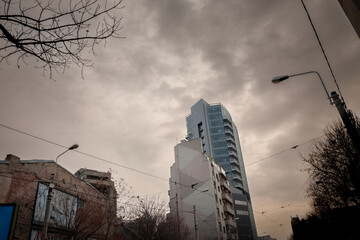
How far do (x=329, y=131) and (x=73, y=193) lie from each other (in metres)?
21.1

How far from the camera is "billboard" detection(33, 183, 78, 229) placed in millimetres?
16625

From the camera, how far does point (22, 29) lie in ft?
10.9

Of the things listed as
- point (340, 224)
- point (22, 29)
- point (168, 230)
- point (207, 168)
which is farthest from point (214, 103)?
point (22, 29)

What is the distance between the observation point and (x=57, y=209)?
18.1 metres

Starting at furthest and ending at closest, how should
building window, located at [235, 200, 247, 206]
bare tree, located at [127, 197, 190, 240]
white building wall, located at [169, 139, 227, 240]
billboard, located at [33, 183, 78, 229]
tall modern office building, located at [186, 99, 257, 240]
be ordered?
tall modern office building, located at [186, 99, 257, 240] → building window, located at [235, 200, 247, 206] → white building wall, located at [169, 139, 227, 240] → bare tree, located at [127, 197, 190, 240] → billboard, located at [33, 183, 78, 229]

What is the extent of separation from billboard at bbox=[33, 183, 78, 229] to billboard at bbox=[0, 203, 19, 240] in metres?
1.83

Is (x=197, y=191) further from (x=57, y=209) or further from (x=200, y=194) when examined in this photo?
(x=57, y=209)

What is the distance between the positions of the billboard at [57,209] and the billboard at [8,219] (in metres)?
1.83

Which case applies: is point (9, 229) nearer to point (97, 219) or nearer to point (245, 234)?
point (97, 219)

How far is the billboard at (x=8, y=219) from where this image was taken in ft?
46.2

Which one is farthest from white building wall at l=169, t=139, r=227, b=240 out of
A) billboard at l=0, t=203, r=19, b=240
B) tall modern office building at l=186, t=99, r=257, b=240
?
tall modern office building at l=186, t=99, r=257, b=240

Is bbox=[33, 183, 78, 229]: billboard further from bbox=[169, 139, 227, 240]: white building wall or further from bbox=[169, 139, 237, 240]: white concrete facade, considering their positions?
bbox=[169, 139, 237, 240]: white concrete facade

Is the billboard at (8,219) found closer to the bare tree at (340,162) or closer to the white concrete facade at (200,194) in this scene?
the bare tree at (340,162)

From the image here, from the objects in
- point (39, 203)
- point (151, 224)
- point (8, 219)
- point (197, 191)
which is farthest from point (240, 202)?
point (8, 219)
